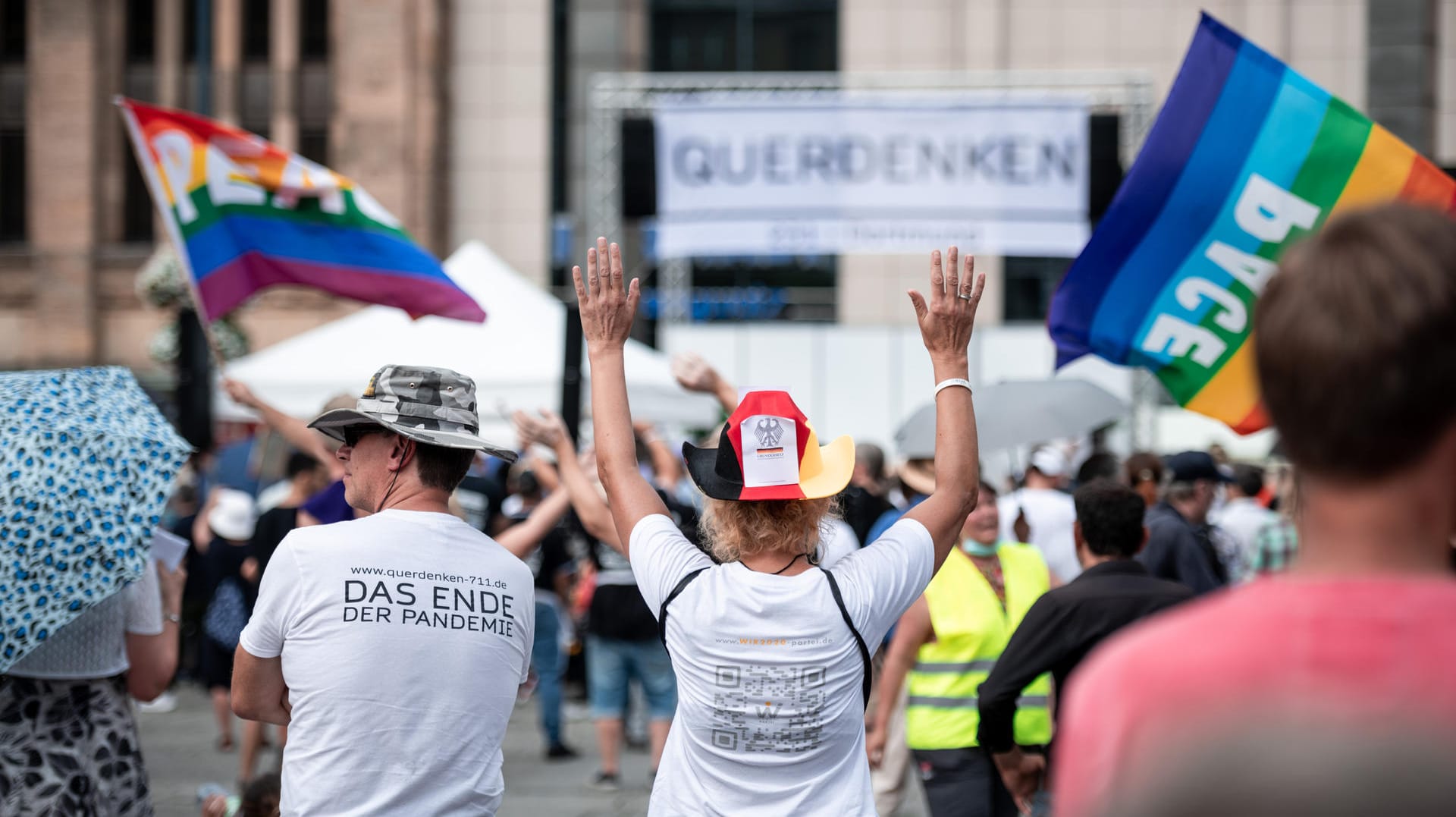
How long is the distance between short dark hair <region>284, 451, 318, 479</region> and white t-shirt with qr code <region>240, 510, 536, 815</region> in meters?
4.96

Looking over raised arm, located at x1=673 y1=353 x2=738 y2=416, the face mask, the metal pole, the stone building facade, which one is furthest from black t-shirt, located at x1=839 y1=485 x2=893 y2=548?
the stone building facade

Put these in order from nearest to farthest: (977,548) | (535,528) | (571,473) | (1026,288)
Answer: (571,473), (535,528), (977,548), (1026,288)

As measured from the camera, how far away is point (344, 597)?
317 cm

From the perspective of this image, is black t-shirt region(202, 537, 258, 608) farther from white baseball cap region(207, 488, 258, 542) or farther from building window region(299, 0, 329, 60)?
building window region(299, 0, 329, 60)

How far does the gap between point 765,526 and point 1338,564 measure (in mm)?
1907

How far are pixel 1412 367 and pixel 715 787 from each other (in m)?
2.13

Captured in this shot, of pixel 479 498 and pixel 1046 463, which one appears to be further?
pixel 479 498

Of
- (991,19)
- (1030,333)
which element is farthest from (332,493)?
(991,19)

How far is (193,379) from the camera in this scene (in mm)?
10789

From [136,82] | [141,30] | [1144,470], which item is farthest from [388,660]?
[141,30]

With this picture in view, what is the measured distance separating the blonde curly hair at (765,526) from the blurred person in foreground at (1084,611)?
1.72 meters

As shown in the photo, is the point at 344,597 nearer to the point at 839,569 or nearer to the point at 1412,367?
the point at 839,569

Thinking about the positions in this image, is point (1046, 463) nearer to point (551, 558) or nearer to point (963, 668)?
point (963, 668)

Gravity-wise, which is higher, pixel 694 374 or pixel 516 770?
pixel 694 374
